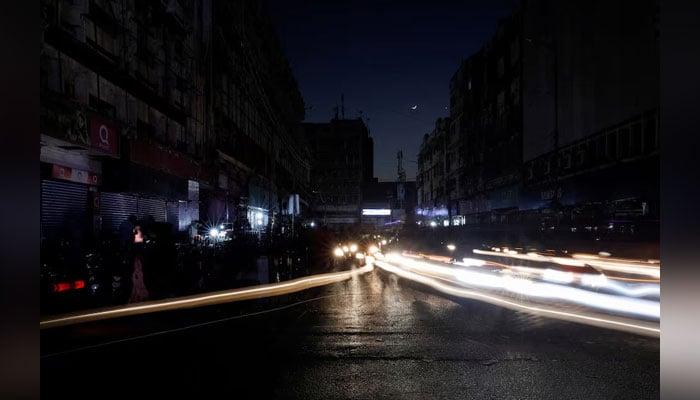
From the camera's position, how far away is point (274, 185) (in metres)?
49.9

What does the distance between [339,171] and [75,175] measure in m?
95.8

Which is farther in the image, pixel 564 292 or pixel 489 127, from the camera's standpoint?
pixel 489 127

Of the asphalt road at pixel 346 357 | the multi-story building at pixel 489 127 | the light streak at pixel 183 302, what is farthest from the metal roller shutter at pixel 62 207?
the multi-story building at pixel 489 127

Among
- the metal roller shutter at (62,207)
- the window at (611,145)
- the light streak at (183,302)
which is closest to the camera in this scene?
the light streak at (183,302)

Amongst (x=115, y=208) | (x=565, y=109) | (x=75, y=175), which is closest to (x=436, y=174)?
(x=565, y=109)

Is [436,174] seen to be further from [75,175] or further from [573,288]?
[573,288]

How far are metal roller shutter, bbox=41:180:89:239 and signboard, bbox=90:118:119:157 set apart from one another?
5.34 feet

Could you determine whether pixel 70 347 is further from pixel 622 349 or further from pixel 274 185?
pixel 274 185

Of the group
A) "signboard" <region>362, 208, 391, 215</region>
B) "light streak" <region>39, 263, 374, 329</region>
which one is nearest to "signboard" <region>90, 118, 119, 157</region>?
"light streak" <region>39, 263, 374, 329</region>

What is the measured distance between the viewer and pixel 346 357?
7.02m

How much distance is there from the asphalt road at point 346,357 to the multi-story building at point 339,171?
10009 cm

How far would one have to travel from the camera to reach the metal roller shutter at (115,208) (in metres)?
18.4

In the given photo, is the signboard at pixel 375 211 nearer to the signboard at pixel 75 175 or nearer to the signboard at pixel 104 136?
the signboard at pixel 75 175

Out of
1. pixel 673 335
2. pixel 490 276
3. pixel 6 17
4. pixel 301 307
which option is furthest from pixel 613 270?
pixel 6 17
